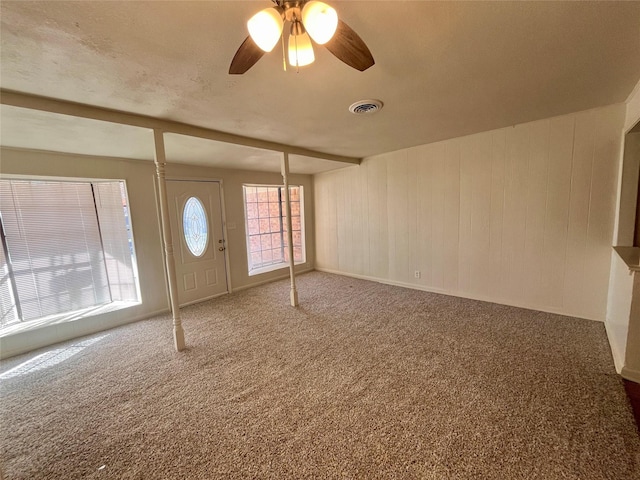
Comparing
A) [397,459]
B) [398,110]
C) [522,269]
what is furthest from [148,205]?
[522,269]

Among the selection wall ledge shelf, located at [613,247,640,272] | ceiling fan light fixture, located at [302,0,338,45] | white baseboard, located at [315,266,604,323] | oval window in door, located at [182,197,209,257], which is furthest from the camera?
oval window in door, located at [182,197,209,257]

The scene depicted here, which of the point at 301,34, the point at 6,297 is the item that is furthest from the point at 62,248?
the point at 301,34

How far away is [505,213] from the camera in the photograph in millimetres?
3430

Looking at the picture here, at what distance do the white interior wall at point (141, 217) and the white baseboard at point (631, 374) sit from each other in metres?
4.15

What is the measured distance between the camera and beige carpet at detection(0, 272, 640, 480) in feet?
4.80

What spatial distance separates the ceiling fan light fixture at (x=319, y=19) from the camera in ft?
3.48

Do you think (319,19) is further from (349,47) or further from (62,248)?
(62,248)

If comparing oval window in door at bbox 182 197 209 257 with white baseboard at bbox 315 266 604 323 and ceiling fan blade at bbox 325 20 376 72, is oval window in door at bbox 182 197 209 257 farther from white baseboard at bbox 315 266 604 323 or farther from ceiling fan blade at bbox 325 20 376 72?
ceiling fan blade at bbox 325 20 376 72

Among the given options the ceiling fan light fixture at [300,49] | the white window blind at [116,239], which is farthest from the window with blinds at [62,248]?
the ceiling fan light fixture at [300,49]

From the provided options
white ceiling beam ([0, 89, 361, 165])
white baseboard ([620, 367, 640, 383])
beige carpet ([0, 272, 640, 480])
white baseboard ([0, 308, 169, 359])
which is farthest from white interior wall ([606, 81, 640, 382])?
white baseboard ([0, 308, 169, 359])

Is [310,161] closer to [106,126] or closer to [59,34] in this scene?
[106,126]

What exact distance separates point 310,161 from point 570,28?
340 centimetres

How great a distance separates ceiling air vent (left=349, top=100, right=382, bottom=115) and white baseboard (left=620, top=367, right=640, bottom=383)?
298 cm

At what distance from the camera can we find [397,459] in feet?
4.80
